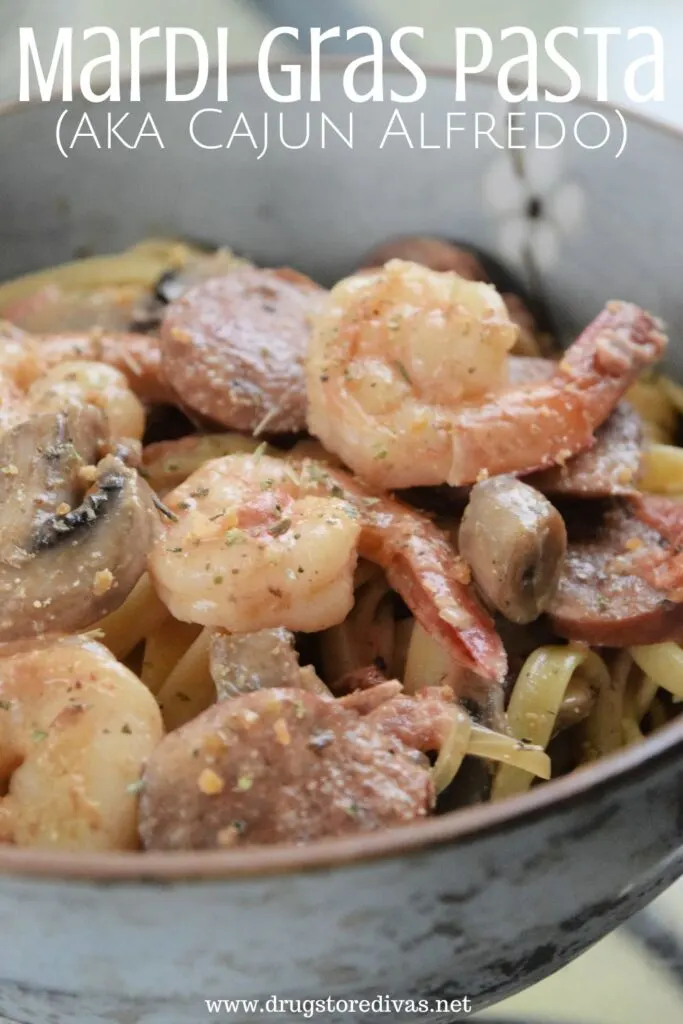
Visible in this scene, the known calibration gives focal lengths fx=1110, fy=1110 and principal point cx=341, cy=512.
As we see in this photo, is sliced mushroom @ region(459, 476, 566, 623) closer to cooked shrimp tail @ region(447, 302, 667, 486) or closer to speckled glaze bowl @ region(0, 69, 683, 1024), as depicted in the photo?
cooked shrimp tail @ region(447, 302, 667, 486)

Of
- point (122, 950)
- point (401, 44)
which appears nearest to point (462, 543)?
point (122, 950)

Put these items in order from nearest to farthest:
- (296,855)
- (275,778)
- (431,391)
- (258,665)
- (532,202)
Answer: (296,855)
(275,778)
(258,665)
(431,391)
(532,202)

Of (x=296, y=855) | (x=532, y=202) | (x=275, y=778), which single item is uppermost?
(x=532, y=202)

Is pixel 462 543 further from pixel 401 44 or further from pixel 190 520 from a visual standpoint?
pixel 401 44

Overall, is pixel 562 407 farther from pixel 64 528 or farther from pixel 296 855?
pixel 296 855

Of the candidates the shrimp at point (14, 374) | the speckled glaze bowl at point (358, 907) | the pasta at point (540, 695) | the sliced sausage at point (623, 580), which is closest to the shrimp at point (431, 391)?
the sliced sausage at point (623, 580)

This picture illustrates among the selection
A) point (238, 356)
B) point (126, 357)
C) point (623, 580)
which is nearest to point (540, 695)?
point (623, 580)

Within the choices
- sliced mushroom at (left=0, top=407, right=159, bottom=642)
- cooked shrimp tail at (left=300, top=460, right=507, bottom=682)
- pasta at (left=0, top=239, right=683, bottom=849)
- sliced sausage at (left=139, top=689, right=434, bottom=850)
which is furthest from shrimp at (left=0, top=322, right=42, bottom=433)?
sliced sausage at (left=139, top=689, right=434, bottom=850)
